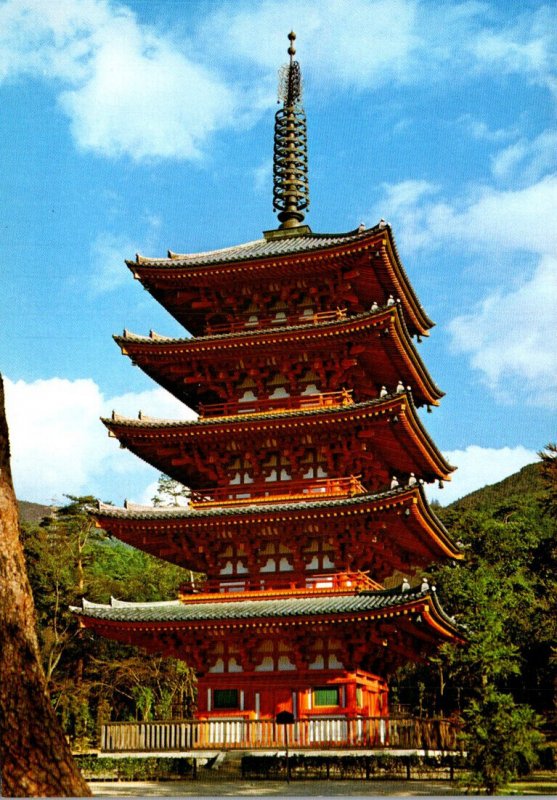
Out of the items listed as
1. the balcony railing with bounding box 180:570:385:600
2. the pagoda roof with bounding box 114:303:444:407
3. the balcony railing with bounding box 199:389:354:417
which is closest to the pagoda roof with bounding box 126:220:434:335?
the pagoda roof with bounding box 114:303:444:407

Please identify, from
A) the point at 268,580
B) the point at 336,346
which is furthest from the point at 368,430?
the point at 268,580

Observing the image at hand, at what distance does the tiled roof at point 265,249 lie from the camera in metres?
24.6

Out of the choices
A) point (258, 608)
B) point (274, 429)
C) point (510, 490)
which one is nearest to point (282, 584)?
point (258, 608)

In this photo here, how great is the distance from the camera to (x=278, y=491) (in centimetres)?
2431

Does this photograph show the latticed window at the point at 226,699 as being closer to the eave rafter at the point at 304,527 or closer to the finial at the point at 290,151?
the eave rafter at the point at 304,527

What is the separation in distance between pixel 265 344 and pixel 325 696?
28.9 feet

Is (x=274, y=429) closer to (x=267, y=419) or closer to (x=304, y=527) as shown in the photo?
(x=267, y=419)

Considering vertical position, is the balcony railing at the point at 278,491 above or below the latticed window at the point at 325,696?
above

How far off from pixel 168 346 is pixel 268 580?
22.2ft

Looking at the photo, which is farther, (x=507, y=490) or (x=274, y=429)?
(x=507, y=490)

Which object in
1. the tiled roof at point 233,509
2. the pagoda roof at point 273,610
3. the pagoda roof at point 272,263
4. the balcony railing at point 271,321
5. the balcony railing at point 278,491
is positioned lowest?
the pagoda roof at point 273,610

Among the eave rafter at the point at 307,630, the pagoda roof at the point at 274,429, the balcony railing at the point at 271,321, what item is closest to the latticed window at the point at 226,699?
the eave rafter at the point at 307,630

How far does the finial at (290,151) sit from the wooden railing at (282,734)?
15.1 metres

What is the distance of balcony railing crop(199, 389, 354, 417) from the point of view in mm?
24547
